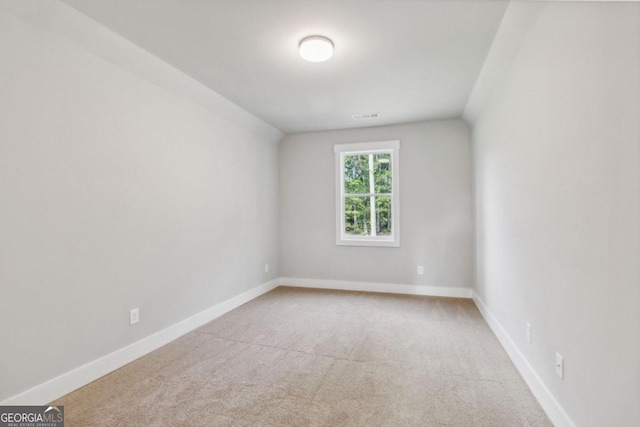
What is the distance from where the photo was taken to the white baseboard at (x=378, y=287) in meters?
4.45

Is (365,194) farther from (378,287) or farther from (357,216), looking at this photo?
(378,287)

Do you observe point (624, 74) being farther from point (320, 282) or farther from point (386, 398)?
point (320, 282)

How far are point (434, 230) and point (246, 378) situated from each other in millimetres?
3307

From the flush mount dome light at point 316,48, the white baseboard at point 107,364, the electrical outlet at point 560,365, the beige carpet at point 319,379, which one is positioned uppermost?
the flush mount dome light at point 316,48

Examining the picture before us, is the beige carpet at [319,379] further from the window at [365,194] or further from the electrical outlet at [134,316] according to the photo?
the window at [365,194]

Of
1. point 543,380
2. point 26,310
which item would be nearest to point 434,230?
point 543,380

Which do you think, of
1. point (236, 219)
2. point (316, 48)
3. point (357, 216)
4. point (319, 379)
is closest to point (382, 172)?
point (357, 216)

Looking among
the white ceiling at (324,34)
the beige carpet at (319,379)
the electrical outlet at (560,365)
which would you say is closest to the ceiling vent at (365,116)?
the white ceiling at (324,34)

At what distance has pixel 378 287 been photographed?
478 cm

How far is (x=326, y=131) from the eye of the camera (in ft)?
16.5

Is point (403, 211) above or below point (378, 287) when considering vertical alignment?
above

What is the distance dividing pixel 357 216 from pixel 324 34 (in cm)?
309

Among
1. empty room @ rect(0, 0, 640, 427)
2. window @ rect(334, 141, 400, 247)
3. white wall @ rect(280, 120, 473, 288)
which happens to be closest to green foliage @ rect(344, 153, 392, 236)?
window @ rect(334, 141, 400, 247)

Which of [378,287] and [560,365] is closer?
[560,365]
